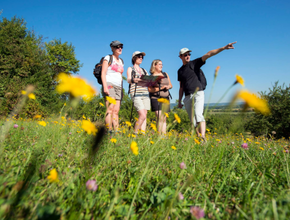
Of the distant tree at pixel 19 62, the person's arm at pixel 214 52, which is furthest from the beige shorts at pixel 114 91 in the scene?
the distant tree at pixel 19 62

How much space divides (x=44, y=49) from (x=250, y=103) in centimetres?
3169

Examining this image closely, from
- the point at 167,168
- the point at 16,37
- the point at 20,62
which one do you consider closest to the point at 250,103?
the point at 167,168

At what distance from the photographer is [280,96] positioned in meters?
21.8

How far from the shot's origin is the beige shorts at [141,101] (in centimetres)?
367

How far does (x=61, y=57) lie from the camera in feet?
91.7

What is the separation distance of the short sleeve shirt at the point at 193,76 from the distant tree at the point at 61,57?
91.6ft

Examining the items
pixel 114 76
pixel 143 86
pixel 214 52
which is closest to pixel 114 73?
pixel 114 76

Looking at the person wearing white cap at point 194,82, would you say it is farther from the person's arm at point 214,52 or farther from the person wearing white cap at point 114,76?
the person wearing white cap at point 114,76

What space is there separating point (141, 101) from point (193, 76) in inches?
50.2

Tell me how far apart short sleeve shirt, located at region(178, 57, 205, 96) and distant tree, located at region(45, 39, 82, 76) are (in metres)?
27.9

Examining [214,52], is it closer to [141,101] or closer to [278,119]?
[141,101]

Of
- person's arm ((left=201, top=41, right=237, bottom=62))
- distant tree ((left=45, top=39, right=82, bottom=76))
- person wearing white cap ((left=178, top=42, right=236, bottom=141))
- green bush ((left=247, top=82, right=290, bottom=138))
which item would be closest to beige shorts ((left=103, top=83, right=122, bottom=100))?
person wearing white cap ((left=178, top=42, right=236, bottom=141))

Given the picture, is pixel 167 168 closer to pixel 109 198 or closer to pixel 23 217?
pixel 109 198

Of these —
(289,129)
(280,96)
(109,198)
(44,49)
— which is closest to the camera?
(109,198)
